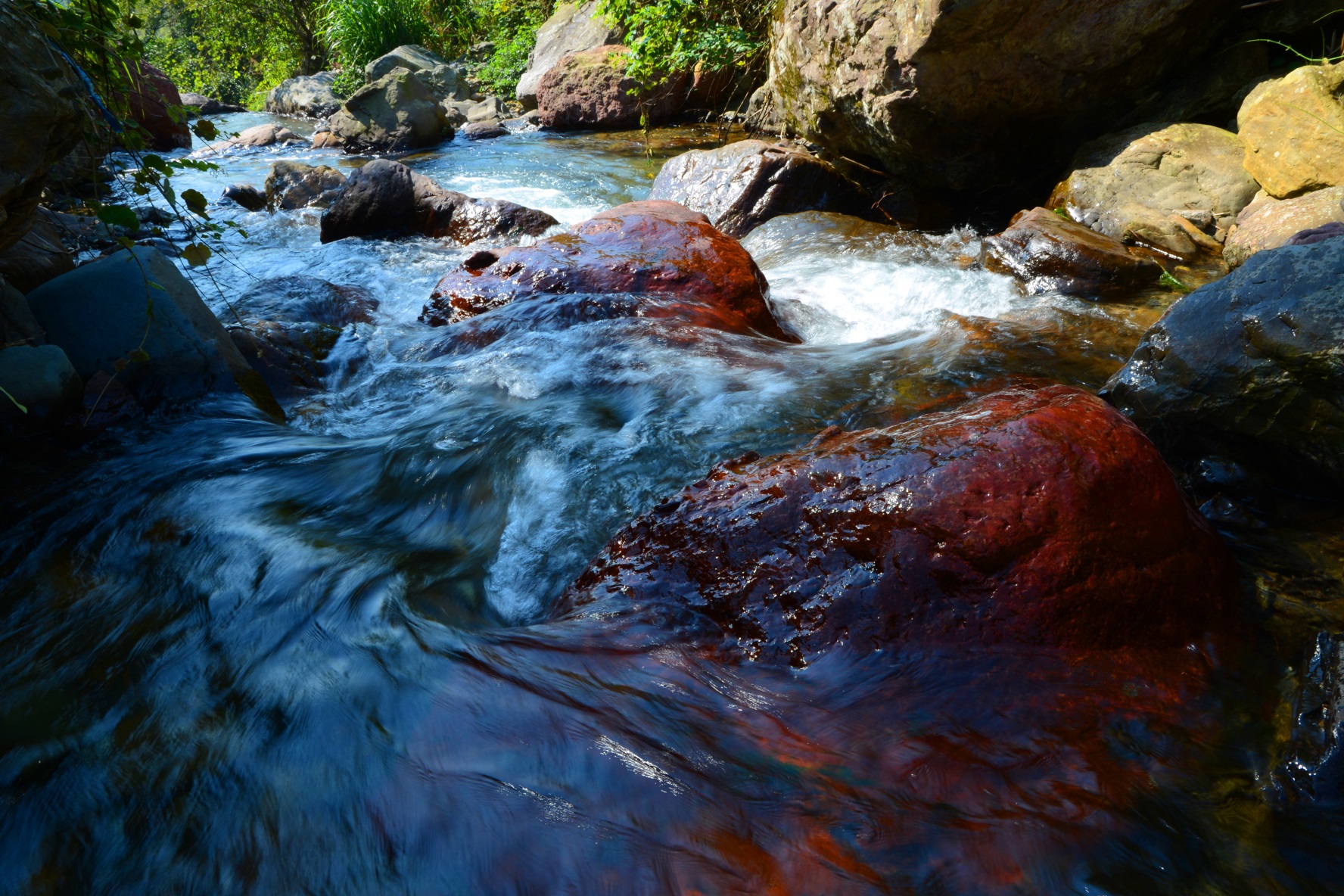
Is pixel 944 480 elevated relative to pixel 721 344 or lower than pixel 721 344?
elevated

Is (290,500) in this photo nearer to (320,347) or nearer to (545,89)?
(320,347)

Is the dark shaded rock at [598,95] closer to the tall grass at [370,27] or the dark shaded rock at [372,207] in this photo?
the dark shaded rock at [372,207]

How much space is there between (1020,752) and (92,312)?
12.8ft

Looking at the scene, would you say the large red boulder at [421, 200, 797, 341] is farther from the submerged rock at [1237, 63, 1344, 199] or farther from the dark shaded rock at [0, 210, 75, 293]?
the submerged rock at [1237, 63, 1344, 199]

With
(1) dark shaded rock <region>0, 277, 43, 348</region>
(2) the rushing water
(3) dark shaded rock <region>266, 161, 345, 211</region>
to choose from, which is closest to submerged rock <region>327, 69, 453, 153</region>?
(3) dark shaded rock <region>266, 161, 345, 211</region>

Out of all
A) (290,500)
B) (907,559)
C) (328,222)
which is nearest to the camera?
(907,559)

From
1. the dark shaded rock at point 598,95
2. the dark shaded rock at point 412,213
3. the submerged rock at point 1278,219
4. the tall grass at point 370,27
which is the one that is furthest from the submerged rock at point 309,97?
the submerged rock at point 1278,219

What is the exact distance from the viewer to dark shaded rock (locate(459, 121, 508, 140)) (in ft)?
44.5

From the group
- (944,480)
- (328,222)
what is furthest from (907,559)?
(328,222)

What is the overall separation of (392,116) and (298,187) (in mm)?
4529

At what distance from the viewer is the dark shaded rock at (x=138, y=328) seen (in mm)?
3354

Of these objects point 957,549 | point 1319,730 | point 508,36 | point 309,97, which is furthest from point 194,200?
point 508,36

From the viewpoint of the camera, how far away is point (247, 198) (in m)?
8.98

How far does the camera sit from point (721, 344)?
3967 mm
